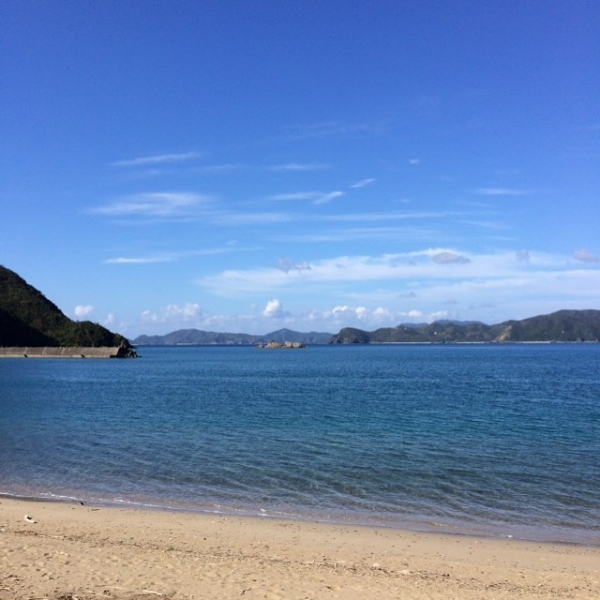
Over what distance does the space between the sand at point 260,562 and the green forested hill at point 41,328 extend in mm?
166336

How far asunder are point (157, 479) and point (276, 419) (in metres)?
16.7

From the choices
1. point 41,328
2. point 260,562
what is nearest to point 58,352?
point 41,328

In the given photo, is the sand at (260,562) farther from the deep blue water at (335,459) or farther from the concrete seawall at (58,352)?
the concrete seawall at (58,352)

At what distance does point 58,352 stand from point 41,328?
2270 cm

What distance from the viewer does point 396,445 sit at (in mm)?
27156

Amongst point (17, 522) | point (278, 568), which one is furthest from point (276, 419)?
point (278, 568)

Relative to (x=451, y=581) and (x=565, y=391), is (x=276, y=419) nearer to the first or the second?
(x=451, y=581)

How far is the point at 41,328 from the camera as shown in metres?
184

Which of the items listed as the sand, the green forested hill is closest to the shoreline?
the sand

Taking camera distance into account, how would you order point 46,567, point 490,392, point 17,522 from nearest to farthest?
point 46,567
point 17,522
point 490,392

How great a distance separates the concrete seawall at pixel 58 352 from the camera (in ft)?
520

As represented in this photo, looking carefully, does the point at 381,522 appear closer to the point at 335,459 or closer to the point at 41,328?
the point at 335,459

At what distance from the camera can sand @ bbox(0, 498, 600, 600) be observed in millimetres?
9883

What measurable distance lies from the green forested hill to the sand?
546ft
